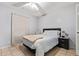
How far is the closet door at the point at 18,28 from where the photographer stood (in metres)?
1.64

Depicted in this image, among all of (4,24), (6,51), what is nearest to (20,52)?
(6,51)

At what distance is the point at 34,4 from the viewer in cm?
163

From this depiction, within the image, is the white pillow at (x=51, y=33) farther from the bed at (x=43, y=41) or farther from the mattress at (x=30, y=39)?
the mattress at (x=30, y=39)

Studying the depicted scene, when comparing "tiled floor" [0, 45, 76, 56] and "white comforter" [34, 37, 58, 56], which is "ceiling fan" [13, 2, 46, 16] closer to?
"white comforter" [34, 37, 58, 56]

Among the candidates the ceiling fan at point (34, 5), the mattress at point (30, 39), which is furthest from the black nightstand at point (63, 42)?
the ceiling fan at point (34, 5)

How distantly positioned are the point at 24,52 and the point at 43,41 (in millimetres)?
387

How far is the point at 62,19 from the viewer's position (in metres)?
1.68

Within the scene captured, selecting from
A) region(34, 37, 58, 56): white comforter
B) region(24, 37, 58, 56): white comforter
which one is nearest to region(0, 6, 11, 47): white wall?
region(24, 37, 58, 56): white comforter

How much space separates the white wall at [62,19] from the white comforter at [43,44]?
222 mm

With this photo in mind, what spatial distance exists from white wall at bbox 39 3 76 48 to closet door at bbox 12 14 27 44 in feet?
1.02

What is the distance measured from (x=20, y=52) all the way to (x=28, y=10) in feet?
2.47

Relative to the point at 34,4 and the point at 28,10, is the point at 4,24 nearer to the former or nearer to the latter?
the point at 28,10

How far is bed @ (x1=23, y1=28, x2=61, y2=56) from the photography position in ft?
5.23

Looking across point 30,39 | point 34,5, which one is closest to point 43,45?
point 30,39
